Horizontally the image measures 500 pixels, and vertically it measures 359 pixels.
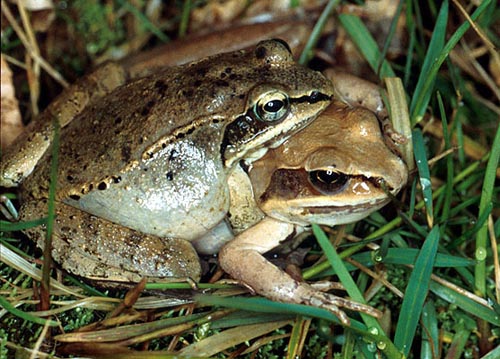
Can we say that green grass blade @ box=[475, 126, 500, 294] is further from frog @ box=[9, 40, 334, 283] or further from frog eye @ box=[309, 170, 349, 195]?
frog @ box=[9, 40, 334, 283]

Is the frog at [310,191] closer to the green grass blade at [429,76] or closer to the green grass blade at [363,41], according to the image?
the green grass blade at [429,76]

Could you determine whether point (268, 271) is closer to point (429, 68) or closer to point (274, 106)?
point (274, 106)

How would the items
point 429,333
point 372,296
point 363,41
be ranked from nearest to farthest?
1. point 429,333
2. point 372,296
3. point 363,41

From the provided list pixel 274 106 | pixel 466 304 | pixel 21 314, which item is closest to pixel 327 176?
pixel 274 106

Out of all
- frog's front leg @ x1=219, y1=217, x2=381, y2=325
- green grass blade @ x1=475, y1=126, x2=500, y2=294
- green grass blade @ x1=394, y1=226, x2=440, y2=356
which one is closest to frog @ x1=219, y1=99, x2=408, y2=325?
frog's front leg @ x1=219, y1=217, x2=381, y2=325

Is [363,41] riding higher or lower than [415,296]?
higher

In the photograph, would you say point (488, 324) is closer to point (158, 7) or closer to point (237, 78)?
point (237, 78)

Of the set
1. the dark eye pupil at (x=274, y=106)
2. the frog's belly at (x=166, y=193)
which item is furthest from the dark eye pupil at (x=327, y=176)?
the frog's belly at (x=166, y=193)
